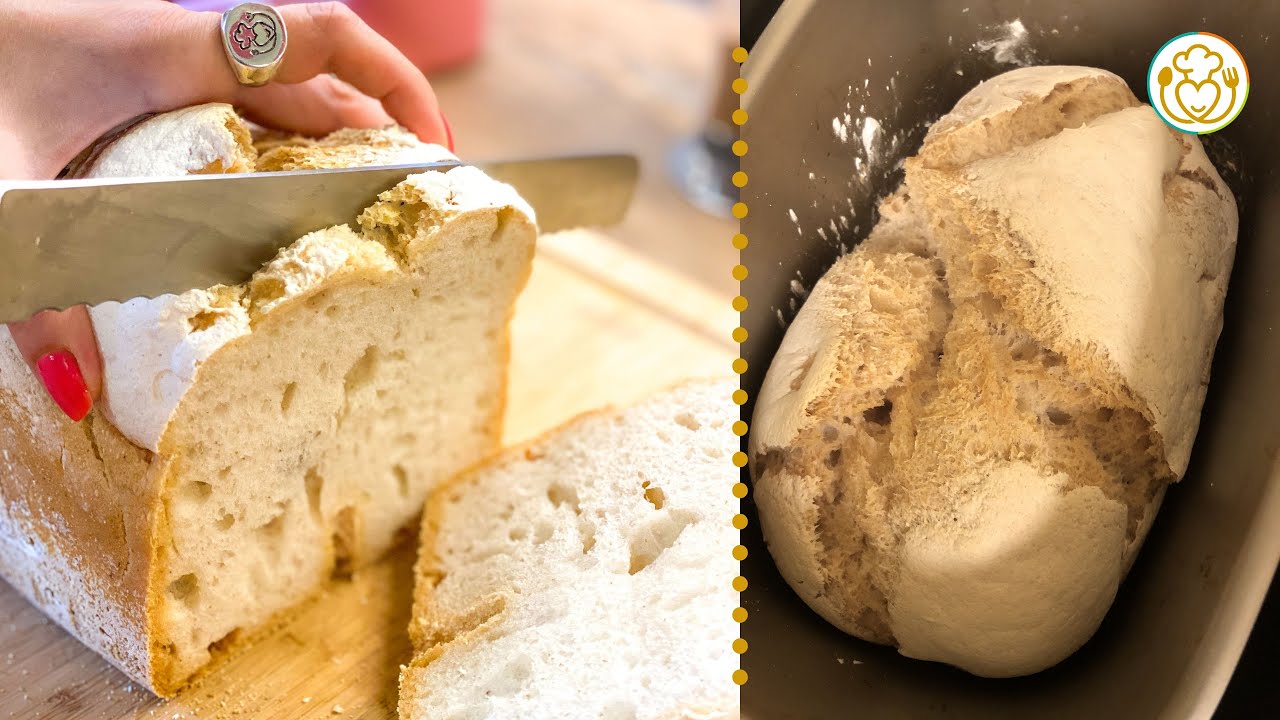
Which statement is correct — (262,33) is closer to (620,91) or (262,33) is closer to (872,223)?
Result: (872,223)

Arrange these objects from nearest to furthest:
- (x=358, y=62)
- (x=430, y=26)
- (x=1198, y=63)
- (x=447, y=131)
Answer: (x=1198, y=63)
(x=358, y=62)
(x=447, y=131)
(x=430, y=26)

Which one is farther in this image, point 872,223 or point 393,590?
point 393,590

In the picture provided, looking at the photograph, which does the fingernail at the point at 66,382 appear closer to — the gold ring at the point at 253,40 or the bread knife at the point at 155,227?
the bread knife at the point at 155,227

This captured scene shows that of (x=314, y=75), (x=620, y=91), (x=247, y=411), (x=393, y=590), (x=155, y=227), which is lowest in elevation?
(x=393, y=590)

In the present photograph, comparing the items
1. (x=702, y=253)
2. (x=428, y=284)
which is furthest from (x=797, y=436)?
(x=702, y=253)

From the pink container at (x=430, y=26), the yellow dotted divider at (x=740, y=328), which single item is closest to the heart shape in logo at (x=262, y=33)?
the pink container at (x=430, y=26)

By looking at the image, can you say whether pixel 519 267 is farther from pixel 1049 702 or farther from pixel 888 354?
→ pixel 1049 702

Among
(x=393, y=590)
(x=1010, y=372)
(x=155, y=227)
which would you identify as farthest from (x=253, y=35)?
(x=1010, y=372)
